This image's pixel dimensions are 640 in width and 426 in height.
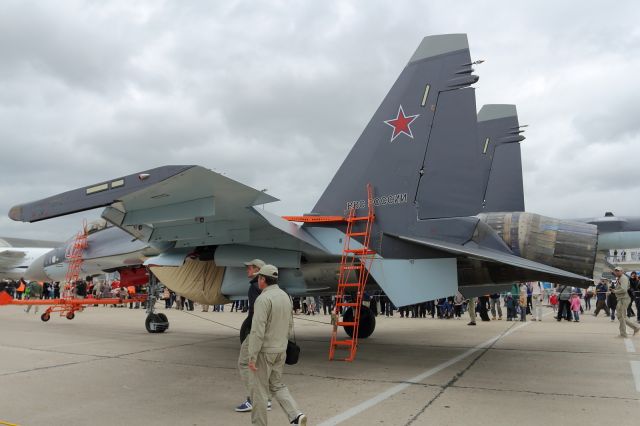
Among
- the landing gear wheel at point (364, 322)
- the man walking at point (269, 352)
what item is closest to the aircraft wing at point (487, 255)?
the man walking at point (269, 352)

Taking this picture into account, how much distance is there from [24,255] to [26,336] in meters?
21.7

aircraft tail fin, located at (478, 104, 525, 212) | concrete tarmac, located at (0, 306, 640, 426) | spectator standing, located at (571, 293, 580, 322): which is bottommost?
concrete tarmac, located at (0, 306, 640, 426)

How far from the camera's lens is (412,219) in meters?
7.09

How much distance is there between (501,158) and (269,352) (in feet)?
27.4

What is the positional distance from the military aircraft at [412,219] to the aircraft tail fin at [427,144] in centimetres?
2

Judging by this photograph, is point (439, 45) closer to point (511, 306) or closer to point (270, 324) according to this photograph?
point (270, 324)

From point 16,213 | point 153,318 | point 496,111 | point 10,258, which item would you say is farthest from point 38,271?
point 10,258

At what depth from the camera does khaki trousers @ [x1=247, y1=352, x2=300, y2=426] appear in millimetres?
3596

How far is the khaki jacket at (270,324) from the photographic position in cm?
361

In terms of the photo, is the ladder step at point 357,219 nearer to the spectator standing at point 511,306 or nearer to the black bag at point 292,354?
the black bag at point 292,354

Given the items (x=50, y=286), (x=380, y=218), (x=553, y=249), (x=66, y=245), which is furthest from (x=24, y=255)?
(x=553, y=249)

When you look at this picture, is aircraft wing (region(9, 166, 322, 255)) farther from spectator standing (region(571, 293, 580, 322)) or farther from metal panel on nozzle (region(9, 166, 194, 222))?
spectator standing (region(571, 293, 580, 322))

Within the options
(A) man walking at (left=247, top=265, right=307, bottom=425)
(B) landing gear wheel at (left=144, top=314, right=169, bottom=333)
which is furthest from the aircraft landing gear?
(A) man walking at (left=247, top=265, right=307, bottom=425)

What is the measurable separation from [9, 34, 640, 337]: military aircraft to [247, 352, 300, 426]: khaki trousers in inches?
107
